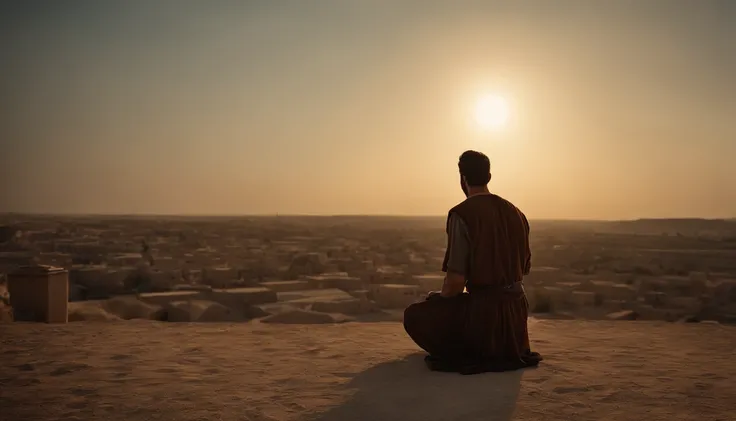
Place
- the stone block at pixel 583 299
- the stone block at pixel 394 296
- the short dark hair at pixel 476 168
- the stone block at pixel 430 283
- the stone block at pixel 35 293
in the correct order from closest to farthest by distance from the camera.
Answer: the short dark hair at pixel 476 168 → the stone block at pixel 35 293 → the stone block at pixel 394 296 → the stone block at pixel 583 299 → the stone block at pixel 430 283

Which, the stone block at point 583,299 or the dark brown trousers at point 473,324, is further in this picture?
the stone block at point 583,299

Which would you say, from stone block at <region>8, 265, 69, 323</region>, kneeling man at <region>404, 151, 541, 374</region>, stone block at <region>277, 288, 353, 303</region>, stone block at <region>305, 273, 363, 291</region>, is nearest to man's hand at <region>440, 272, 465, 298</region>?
kneeling man at <region>404, 151, 541, 374</region>

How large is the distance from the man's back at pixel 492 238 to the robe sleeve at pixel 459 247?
0.11ft

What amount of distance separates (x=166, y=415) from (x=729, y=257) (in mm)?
47663

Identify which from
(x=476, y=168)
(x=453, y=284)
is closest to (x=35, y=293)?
(x=453, y=284)

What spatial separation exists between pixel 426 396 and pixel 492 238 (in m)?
1.35

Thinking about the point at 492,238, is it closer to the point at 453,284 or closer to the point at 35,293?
the point at 453,284

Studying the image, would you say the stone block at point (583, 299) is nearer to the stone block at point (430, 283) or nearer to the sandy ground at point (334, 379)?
the stone block at point (430, 283)

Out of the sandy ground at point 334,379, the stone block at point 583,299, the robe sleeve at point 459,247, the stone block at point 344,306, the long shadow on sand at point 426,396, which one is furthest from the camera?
the stone block at point 583,299

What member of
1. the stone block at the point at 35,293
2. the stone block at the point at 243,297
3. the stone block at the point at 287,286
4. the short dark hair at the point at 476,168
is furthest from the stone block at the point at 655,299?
the stone block at the point at 35,293

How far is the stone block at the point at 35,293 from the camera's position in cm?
905

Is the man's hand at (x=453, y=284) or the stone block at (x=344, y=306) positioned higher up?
the man's hand at (x=453, y=284)

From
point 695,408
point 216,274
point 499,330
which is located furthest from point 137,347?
point 216,274

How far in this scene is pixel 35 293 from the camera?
9.11m
